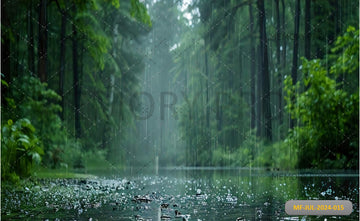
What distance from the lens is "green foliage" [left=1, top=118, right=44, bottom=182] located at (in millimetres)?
5547

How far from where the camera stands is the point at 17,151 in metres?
5.99

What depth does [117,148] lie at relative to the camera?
752 inches

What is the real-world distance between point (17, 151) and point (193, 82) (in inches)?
602

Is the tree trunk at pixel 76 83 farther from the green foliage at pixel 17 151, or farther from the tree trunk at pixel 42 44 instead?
the green foliage at pixel 17 151

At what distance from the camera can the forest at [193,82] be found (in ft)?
29.8

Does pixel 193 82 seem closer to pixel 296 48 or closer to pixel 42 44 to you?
pixel 296 48

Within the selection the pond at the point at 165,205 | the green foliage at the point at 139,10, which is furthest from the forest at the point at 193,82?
the pond at the point at 165,205

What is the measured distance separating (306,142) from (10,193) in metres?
6.78

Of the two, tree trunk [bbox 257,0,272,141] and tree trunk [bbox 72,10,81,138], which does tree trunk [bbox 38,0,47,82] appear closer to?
tree trunk [bbox 72,10,81,138]

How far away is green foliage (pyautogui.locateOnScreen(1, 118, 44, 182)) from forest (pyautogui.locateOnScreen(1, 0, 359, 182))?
2cm

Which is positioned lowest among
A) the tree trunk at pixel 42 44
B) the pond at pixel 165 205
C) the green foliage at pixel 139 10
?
the pond at pixel 165 205

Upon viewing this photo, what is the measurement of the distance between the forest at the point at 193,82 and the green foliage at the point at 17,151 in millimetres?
18

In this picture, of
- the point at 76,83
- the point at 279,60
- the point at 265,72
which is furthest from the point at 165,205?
the point at 279,60

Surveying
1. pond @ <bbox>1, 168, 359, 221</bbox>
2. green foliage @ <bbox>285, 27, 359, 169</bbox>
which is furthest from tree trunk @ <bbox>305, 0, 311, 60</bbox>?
pond @ <bbox>1, 168, 359, 221</bbox>
